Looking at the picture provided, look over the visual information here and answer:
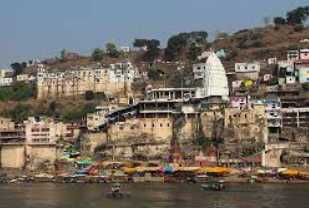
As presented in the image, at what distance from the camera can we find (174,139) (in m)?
55.2

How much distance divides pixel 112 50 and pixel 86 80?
1192 cm

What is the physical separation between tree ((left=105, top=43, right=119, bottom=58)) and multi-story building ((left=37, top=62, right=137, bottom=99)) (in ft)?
31.3

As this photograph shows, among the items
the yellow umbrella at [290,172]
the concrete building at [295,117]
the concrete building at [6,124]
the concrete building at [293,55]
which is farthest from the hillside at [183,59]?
the yellow umbrella at [290,172]

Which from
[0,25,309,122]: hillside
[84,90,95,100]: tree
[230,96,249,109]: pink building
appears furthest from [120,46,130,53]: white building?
[230,96,249,109]: pink building

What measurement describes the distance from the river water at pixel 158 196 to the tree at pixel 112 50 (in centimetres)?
3895

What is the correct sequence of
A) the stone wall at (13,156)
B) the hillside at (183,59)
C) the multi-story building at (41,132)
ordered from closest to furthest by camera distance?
1. the stone wall at (13,156)
2. the multi-story building at (41,132)
3. the hillside at (183,59)

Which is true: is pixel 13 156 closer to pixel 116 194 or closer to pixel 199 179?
pixel 199 179

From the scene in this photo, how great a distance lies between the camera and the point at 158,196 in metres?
38.5

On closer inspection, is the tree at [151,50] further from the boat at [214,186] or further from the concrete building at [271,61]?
the boat at [214,186]

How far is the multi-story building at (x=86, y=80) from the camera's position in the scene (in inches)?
2876

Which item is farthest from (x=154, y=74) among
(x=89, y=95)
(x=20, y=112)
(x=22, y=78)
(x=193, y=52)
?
(x=22, y=78)

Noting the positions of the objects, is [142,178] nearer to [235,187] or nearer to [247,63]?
[235,187]

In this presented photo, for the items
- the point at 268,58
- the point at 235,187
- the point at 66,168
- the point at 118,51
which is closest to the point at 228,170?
the point at 235,187

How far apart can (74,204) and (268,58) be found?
41.5 m
